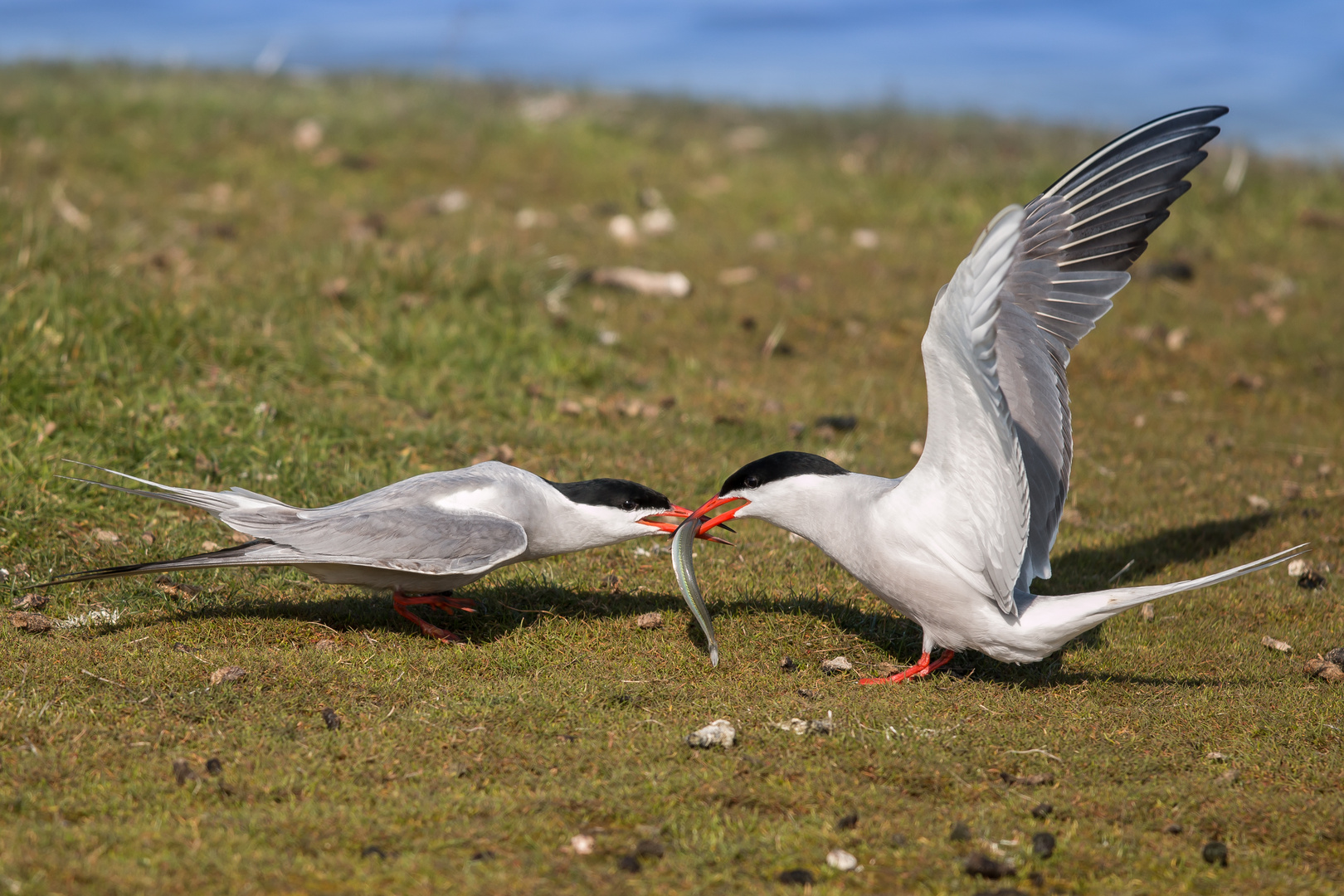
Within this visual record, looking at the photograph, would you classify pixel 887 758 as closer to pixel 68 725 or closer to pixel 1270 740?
pixel 1270 740

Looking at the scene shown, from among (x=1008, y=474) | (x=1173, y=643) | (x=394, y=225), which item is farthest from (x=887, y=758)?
(x=394, y=225)

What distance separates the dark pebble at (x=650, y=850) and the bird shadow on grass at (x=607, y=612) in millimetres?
1563

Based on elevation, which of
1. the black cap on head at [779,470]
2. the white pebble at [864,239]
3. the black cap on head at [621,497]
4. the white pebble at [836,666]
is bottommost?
the white pebble at [836,666]

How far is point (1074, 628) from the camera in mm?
4250

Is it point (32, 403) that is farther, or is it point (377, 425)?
point (377, 425)

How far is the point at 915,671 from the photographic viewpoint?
4.55 metres

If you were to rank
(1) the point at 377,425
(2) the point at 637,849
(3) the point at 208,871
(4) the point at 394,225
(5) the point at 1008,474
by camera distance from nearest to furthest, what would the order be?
1. (3) the point at 208,871
2. (2) the point at 637,849
3. (5) the point at 1008,474
4. (1) the point at 377,425
5. (4) the point at 394,225

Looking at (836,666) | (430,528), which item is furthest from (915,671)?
(430,528)

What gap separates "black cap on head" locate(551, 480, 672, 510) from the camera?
15.7 ft

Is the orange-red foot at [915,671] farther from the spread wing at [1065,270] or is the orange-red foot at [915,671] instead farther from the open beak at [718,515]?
the open beak at [718,515]

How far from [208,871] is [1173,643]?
394 cm

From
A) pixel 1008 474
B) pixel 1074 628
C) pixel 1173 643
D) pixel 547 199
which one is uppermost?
pixel 547 199

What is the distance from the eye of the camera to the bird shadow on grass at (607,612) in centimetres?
479

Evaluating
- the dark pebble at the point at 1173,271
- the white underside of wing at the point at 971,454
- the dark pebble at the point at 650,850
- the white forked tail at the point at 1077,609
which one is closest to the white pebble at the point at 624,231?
the dark pebble at the point at 1173,271
